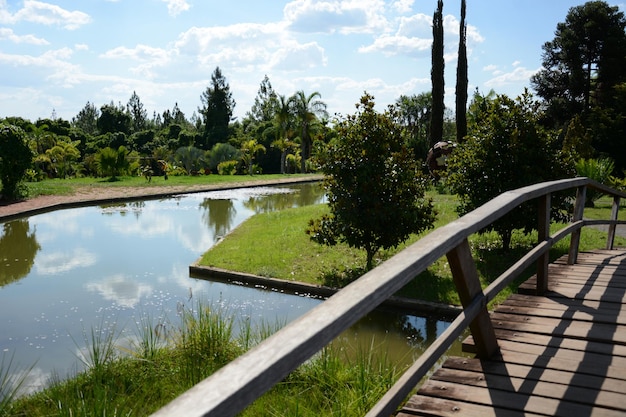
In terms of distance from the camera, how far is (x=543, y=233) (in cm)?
426

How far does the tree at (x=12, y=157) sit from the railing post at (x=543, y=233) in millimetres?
20195

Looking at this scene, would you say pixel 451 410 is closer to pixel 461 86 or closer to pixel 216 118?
pixel 461 86

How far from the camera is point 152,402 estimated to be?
4996 mm

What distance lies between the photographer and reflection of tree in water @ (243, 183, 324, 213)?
866 inches

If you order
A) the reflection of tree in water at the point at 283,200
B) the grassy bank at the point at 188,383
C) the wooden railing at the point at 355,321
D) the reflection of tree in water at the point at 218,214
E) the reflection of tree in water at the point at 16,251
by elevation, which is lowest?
the reflection of tree in water at the point at 283,200

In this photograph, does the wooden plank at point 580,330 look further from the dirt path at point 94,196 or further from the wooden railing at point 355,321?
the dirt path at point 94,196

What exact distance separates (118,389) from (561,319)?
3.71 meters

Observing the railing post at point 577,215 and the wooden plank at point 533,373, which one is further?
the railing post at point 577,215

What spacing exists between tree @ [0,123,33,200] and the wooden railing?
20575 millimetres

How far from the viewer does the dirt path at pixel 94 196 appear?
62.4 ft

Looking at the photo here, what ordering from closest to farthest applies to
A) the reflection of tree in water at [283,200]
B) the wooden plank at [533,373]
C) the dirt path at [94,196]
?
the wooden plank at [533,373] < the dirt path at [94,196] < the reflection of tree in water at [283,200]

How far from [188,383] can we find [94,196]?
19.9 metres

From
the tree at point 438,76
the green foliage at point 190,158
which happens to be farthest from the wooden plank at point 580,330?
the green foliage at point 190,158

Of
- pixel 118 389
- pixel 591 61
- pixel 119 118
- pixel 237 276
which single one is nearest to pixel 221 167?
pixel 119 118
